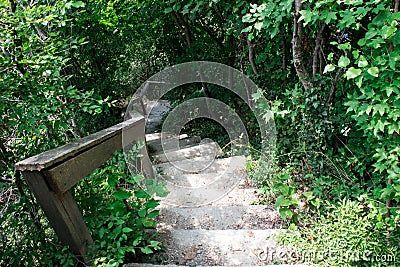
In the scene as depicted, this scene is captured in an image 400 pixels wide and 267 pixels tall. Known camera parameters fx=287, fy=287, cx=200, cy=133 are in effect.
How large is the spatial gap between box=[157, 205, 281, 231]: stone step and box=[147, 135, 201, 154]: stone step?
6.58 feet

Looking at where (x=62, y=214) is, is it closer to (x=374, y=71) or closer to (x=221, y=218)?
(x=221, y=218)

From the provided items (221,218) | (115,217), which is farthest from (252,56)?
(115,217)

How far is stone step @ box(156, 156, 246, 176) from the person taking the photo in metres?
3.36

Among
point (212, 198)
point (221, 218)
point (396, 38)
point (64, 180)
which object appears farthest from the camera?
point (212, 198)

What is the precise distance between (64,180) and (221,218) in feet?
4.51

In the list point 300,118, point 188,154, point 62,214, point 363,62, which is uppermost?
point 363,62

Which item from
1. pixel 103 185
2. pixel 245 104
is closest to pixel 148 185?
pixel 103 185

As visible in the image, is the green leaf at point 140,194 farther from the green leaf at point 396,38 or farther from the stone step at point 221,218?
the green leaf at point 396,38

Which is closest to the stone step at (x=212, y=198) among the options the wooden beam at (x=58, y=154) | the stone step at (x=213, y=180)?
the stone step at (x=213, y=180)

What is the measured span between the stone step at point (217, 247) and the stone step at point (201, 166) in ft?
4.19

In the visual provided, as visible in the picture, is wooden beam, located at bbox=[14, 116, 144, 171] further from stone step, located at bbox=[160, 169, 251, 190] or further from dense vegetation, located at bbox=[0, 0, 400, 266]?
stone step, located at bbox=[160, 169, 251, 190]

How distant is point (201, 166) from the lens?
3.58 meters

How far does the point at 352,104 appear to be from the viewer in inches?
69.8

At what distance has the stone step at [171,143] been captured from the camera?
4541mm
